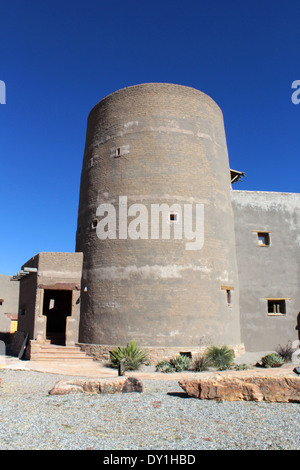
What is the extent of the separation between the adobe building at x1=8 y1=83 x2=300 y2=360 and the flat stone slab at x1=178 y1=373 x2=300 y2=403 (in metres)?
6.97

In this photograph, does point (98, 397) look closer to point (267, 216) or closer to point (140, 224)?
point (140, 224)

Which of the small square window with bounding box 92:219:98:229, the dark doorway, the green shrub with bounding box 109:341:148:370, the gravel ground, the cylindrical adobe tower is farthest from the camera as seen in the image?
the dark doorway

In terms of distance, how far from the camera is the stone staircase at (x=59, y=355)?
16.0 meters

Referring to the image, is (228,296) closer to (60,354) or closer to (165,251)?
(165,251)

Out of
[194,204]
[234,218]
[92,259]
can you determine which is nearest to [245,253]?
[234,218]

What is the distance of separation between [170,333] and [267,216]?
9476 millimetres

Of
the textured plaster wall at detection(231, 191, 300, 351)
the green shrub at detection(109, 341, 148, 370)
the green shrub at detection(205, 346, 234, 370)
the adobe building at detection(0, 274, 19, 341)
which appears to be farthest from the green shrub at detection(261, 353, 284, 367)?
the adobe building at detection(0, 274, 19, 341)

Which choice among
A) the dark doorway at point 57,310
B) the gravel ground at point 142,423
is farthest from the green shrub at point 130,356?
the dark doorway at point 57,310

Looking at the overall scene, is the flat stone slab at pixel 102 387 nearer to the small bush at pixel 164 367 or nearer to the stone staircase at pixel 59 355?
the small bush at pixel 164 367

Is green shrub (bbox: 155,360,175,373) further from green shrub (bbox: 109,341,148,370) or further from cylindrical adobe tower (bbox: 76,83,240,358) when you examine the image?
cylindrical adobe tower (bbox: 76,83,240,358)

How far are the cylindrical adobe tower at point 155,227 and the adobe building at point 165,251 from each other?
5cm

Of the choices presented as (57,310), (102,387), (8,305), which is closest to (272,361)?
(102,387)

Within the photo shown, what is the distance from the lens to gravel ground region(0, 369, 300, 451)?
19.1ft

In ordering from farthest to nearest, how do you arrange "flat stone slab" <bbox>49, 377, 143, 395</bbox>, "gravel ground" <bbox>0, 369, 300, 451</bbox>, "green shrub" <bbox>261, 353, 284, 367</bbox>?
"green shrub" <bbox>261, 353, 284, 367</bbox>, "flat stone slab" <bbox>49, 377, 143, 395</bbox>, "gravel ground" <bbox>0, 369, 300, 451</bbox>
